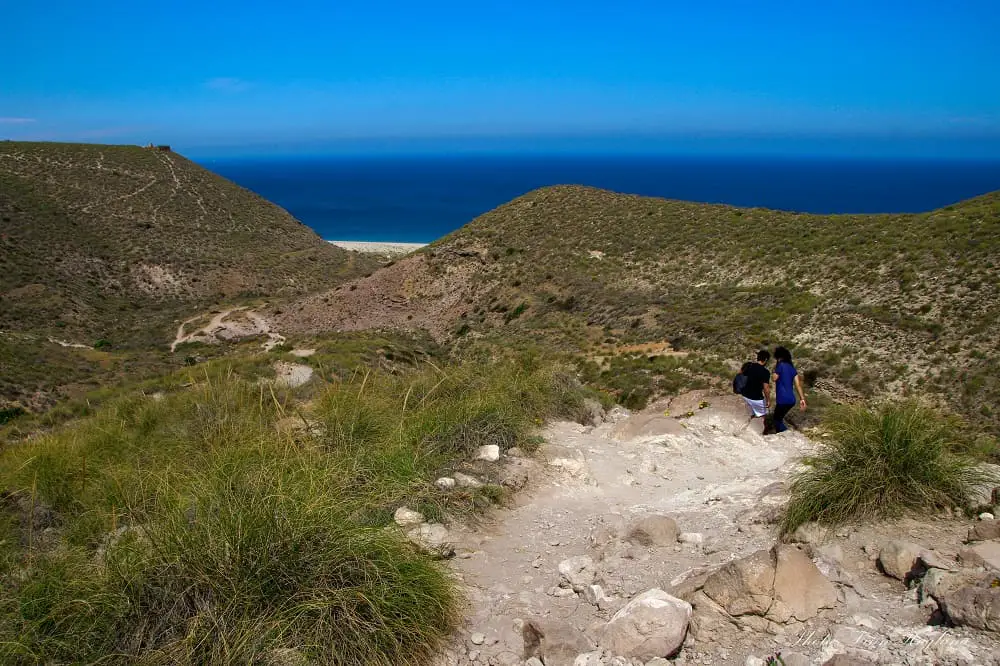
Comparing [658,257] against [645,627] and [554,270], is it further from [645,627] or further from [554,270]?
[645,627]

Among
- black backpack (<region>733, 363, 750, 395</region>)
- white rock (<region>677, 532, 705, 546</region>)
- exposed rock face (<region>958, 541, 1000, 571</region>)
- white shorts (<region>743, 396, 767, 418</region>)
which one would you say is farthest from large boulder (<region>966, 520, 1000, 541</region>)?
black backpack (<region>733, 363, 750, 395</region>)

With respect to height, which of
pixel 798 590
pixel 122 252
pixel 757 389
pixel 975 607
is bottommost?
pixel 122 252

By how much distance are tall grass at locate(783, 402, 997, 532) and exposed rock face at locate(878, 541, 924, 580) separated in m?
0.60

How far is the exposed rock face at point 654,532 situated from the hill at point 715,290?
930 centimetres

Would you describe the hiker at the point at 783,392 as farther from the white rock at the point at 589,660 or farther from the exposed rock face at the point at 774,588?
the white rock at the point at 589,660

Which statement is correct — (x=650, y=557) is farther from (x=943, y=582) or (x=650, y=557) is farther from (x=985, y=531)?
(x=985, y=531)

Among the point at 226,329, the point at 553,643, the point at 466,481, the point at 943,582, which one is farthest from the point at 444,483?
the point at 226,329

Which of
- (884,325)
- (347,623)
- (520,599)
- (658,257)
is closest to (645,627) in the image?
(520,599)

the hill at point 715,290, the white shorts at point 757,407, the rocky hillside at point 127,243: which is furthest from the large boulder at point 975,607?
the rocky hillside at point 127,243

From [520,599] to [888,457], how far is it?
3.38 metres

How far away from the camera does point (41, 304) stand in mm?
36844

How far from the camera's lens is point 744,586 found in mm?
4098

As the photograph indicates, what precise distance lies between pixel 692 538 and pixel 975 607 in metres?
2.13

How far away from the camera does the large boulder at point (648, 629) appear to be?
3.84 m
